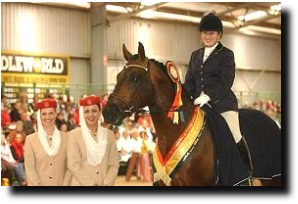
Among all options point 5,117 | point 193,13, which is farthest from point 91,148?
point 193,13

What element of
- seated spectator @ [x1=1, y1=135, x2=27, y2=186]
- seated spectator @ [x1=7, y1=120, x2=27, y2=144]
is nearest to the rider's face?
seated spectator @ [x1=1, y1=135, x2=27, y2=186]

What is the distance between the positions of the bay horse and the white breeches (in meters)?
0.18

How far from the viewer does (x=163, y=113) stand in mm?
3361

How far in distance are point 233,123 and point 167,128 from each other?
50cm

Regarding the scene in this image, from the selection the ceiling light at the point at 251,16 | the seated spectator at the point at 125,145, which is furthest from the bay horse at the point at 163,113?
the ceiling light at the point at 251,16

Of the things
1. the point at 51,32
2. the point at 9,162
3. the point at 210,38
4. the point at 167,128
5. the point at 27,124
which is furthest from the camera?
the point at 51,32

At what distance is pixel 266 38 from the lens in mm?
19891

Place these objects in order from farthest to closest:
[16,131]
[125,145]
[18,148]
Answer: [125,145] → [16,131] → [18,148]

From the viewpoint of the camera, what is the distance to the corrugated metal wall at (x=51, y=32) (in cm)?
1391

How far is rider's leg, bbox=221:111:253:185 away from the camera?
3.49 meters

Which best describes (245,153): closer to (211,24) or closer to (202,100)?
(202,100)

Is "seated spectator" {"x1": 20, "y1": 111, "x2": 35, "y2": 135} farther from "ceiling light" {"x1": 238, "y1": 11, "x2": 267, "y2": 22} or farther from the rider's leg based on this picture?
"ceiling light" {"x1": 238, "y1": 11, "x2": 267, "y2": 22}

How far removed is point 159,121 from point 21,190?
4.78 ft

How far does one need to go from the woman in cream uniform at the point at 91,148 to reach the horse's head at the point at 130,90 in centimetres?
9
